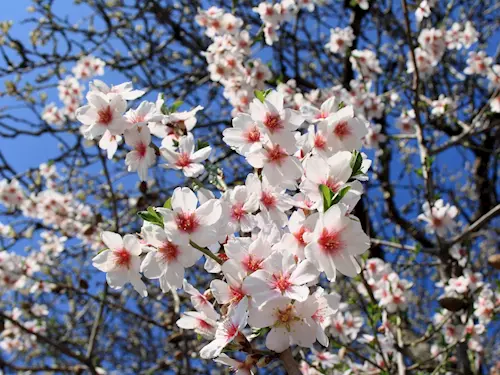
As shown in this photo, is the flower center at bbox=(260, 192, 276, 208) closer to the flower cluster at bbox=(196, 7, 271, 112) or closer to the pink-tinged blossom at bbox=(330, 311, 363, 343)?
the pink-tinged blossom at bbox=(330, 311, 363, 343)

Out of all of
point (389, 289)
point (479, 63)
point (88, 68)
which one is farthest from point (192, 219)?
point (88, 68)

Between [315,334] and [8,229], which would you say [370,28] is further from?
[315,334]

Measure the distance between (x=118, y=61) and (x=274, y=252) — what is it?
4.05 metres

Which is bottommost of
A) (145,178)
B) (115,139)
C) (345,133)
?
(345,133)

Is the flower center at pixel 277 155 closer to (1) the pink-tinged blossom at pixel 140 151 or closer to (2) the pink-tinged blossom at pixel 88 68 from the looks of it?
(1) the pink-tinged blossom at pixel 140 151

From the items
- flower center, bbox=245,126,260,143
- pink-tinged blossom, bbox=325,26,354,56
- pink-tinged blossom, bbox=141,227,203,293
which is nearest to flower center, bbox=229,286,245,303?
pink-tinged blossom, bbox=141,227,203,293

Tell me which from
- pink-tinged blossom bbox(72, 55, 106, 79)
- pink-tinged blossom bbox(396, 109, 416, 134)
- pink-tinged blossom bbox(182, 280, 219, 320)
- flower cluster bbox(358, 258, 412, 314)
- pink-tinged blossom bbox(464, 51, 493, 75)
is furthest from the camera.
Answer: pink-tinged blossom bbox(72, 55, 106, 79)

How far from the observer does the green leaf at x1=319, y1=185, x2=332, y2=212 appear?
39.4 inches

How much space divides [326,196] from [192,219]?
32 centimetres

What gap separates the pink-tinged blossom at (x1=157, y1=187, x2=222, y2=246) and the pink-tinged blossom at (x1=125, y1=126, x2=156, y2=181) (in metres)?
0.26

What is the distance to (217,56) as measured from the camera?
3211 mm

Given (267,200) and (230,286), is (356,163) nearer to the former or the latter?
(267,200)

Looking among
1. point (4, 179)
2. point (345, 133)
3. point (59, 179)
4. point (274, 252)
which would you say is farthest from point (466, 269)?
point (59, 179)

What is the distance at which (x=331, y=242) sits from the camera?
1.07m
